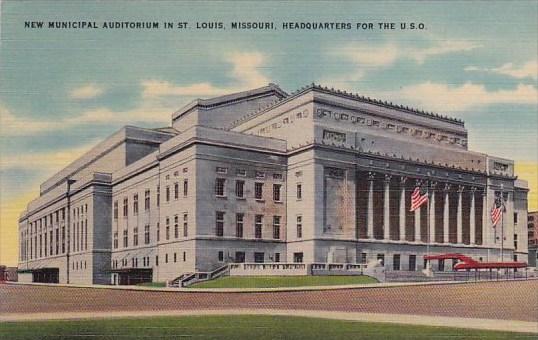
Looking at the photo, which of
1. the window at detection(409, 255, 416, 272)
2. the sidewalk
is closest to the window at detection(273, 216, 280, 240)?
the window at detection(409, 255, 416, 272)

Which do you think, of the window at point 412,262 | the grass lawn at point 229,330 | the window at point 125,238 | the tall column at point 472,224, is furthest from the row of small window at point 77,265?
the tall column at point 472,224

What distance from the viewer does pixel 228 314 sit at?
850 inches

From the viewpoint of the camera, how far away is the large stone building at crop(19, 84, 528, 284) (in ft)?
99.8

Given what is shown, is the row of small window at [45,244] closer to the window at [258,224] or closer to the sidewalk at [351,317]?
the window at [258,224]

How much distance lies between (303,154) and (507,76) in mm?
10791

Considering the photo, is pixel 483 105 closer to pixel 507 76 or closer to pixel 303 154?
pixel 507 76

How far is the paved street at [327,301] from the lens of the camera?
22344 millimetres

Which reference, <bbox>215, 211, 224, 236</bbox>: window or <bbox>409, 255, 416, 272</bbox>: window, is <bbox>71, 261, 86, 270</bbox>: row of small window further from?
<bbox>409, 255, 416, 272</bbox>: window

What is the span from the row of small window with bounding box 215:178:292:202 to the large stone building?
0.14 ft

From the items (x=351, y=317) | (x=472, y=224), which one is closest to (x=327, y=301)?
(x=351, y=317)

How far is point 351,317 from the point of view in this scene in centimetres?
2092

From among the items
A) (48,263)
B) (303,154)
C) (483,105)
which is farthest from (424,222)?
(48,263)

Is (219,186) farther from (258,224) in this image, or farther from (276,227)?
(276,227)

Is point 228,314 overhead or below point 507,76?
below
